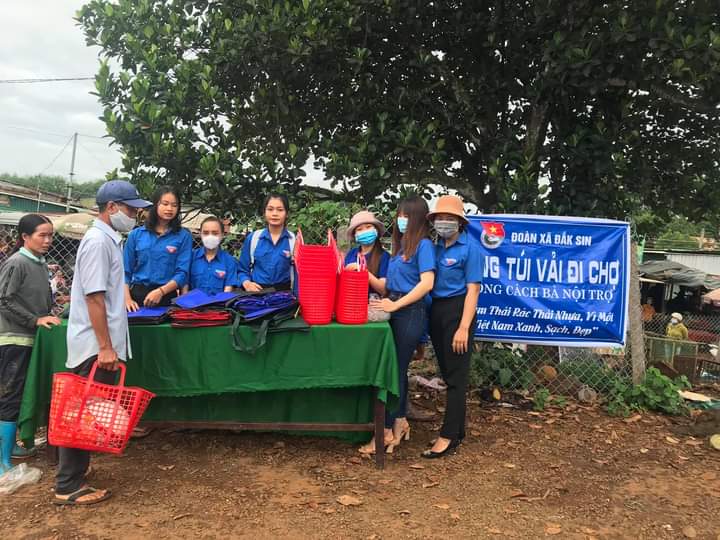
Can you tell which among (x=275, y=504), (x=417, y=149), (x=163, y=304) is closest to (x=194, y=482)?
(x=275, y=504)

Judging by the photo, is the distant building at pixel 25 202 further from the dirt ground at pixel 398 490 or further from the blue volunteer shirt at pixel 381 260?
the blue volunteer shirt at pixel 381 260

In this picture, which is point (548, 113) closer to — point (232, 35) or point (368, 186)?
point (368, 186)

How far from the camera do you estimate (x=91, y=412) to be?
2809 mm

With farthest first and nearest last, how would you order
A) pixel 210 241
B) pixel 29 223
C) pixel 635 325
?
pixel 635 325 → pixel 210 241 → pixel 29 223

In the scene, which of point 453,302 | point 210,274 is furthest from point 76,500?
point 453,302

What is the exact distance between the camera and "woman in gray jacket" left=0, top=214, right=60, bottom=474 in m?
3.24

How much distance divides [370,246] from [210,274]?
1.31m

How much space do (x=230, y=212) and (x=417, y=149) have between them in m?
2.08

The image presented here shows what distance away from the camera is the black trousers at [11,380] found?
328cm

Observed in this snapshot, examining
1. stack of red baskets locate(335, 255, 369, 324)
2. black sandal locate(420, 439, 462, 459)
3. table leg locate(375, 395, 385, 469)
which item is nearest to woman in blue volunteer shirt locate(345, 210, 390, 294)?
stack of red baskets locate(335, 255, 369, 324)

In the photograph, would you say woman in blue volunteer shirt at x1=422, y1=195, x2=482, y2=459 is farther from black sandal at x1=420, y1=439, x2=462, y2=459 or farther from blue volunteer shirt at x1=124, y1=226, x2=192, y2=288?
blue volunteer shirt at x1=124, y1=226, x2=192, y2=288

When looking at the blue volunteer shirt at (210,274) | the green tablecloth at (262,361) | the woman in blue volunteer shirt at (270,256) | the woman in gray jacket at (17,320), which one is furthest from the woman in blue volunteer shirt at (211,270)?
the woman in gray jacket at (17,320)

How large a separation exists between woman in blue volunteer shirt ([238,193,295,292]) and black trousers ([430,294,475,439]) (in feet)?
3.99

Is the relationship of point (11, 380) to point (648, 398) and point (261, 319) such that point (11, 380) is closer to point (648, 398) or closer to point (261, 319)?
point (261, 319)
